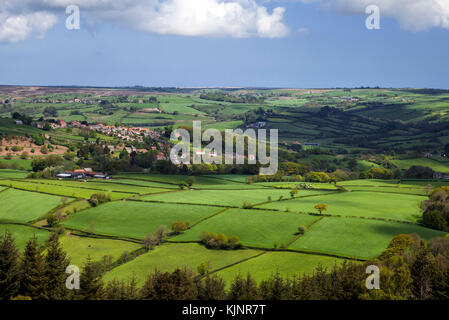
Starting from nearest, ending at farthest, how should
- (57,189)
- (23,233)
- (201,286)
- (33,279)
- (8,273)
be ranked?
1. (33,279)
2. (8,273)
3. (201,286)
4. (23,233)
5. (57,189)

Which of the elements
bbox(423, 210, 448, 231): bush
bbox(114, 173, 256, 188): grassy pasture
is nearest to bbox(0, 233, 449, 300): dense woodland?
bbox(423, 210, 448, 231): bush

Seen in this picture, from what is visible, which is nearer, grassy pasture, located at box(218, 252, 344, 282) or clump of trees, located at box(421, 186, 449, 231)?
grassy pasture, located at box(218, 252, 344, 282)

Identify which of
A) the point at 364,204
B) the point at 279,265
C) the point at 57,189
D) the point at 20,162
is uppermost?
the point at 20,162

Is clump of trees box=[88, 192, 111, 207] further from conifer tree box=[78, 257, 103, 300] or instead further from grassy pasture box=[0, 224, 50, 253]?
conifer tree box=[78, 257, 103, 300]

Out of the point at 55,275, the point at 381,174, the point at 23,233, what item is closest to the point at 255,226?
the point at 23,233

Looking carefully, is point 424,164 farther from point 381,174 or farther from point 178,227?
point 178,227

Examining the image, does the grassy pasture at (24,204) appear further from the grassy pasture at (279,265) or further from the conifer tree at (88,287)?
the conifer tree at (88,287)
